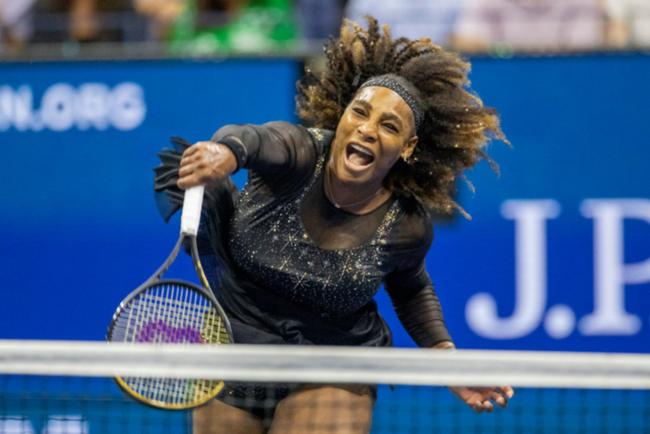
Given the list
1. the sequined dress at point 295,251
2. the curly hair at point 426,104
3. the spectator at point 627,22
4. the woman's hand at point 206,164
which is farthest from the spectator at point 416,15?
the woman's hand at point 206,164

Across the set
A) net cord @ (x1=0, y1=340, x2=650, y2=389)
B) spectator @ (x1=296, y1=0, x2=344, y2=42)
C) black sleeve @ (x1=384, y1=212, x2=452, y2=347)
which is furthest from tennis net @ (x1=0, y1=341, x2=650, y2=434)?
spectator @ (x1=296, y1=0, x2=344, y2=42)

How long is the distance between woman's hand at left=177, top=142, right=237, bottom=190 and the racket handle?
29mm

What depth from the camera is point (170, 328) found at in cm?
402

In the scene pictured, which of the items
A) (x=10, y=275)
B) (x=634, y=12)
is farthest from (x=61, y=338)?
(x=634, y=12)

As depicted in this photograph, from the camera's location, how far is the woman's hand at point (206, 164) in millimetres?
3572

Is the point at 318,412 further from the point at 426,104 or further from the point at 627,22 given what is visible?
the point at 627,22

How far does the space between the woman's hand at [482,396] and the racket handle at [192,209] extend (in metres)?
1.11

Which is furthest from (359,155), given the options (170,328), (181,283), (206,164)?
(170,328)

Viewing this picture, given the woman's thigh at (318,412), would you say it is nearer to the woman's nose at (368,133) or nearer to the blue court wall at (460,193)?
the woman's nose at (368,133)

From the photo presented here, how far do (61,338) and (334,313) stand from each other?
9.75 ft

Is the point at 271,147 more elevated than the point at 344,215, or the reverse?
the point at 271,147

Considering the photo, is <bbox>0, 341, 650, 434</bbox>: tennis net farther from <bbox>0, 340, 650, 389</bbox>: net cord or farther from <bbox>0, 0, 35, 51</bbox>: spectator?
<bbox>0, 0, 35, 51</bbox>: spectator

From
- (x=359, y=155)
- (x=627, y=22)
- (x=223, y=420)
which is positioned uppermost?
(x=627, y=22)

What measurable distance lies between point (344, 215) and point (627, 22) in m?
3.20
